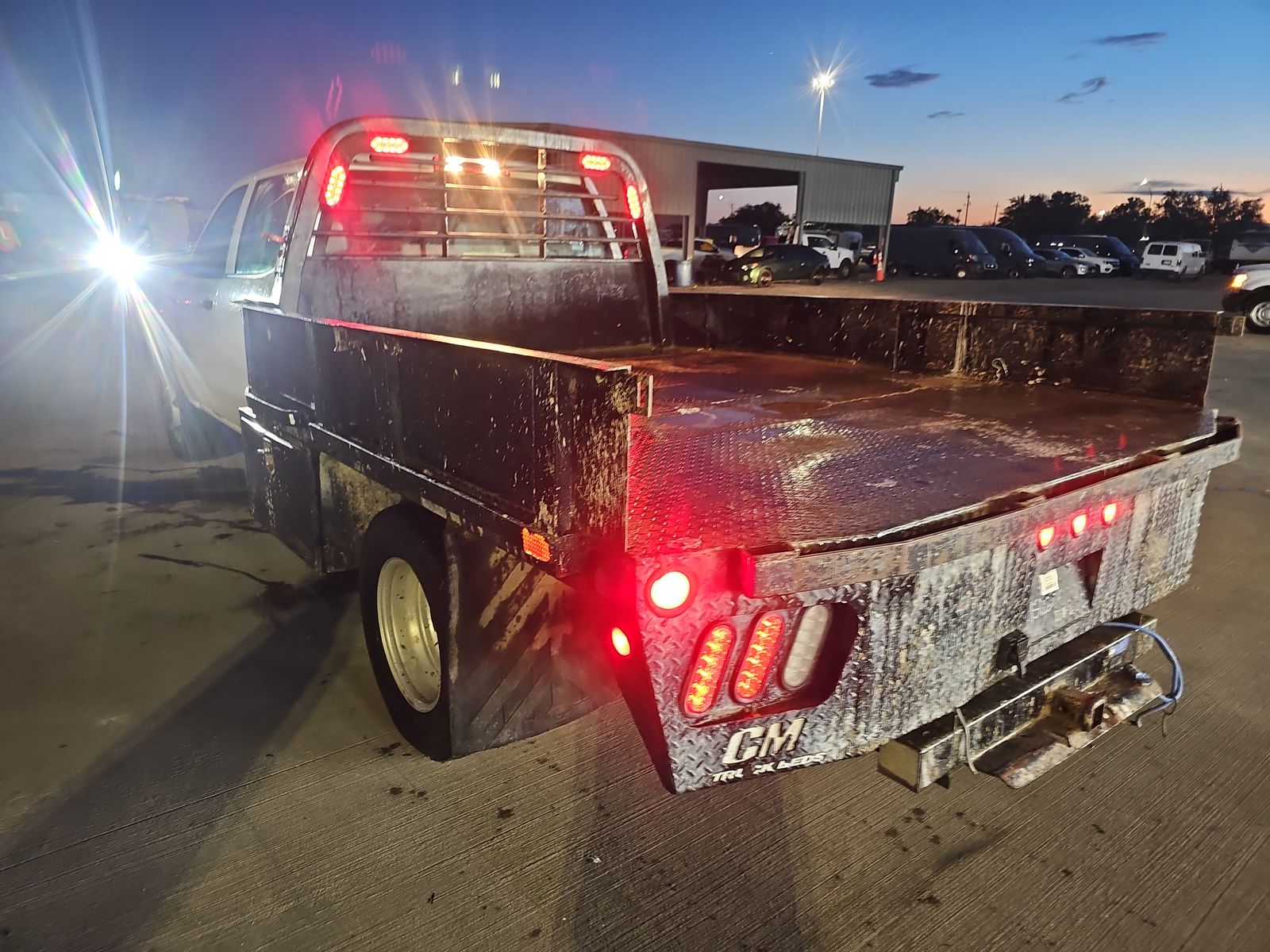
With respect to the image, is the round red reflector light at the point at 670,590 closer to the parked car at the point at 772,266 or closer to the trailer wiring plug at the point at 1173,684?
the trailer wiring plug at the point at 1173,684

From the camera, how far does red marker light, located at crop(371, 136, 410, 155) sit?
4.24 meters

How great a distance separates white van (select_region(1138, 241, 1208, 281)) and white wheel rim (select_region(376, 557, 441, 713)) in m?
41.1

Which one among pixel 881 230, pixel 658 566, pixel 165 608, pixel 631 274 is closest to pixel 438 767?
pixel 658 566

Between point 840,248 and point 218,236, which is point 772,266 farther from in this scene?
point 218,236

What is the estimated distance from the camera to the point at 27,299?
63.0 feet

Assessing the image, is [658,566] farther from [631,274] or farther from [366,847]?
[631,274]

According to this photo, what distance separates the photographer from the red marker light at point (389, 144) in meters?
4.24

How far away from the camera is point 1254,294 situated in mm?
18188

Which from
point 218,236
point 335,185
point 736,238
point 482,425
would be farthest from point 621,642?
point 736,238

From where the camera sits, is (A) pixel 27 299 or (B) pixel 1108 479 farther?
(A) pixel 27 299

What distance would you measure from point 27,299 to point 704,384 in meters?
20.8

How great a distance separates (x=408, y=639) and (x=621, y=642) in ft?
5.05

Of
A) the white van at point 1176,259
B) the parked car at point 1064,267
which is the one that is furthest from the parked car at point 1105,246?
the parked car at point 1064,267

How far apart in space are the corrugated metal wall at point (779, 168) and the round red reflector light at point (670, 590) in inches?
1083
